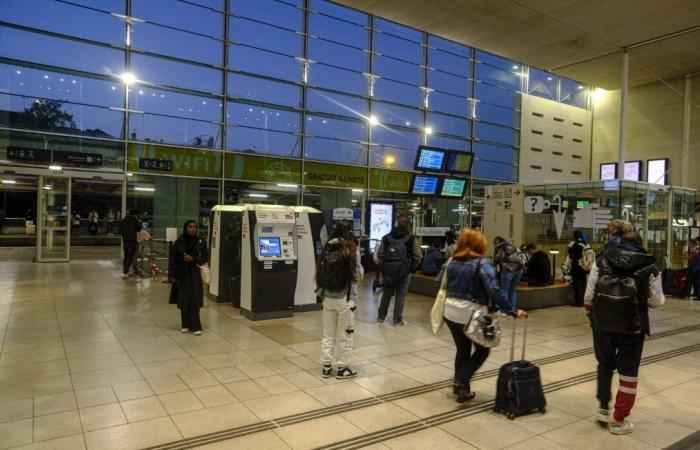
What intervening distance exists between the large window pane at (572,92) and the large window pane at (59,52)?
58.3ft

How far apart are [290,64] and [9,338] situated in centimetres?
1180

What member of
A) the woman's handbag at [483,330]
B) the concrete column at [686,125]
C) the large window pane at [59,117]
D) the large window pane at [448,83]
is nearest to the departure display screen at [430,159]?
the large window pane at [448,83]

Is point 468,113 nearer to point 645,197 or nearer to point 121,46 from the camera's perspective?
point 645,197

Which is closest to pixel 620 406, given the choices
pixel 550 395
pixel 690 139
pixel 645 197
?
pixel 550 395

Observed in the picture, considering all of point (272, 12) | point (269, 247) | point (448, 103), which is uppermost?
point (272, 12)

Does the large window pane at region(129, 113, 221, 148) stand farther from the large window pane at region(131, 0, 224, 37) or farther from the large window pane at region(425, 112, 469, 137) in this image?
the large window pane at region(425, 112, 469, 137)

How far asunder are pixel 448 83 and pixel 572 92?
7309 mm

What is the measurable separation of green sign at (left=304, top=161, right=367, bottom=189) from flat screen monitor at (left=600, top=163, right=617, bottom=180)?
10.6m

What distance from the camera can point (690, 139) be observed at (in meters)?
18.8

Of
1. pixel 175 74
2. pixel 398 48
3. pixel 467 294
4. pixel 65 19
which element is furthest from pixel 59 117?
pixel 467 294

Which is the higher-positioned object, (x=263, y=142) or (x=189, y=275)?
(x=263, y=142)

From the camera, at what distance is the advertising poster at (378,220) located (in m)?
14.2

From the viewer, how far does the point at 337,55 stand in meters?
16.2

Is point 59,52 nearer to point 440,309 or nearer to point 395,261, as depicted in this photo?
point 395,261
